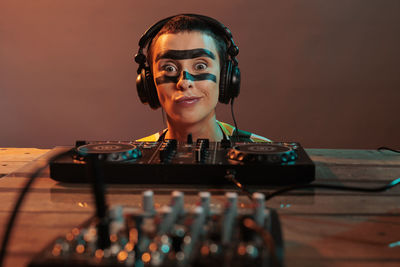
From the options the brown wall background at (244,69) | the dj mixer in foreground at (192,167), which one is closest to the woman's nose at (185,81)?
the dj mixer in foreground at (192,167)

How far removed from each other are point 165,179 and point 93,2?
7.31 feet

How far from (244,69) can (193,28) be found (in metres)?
1.44

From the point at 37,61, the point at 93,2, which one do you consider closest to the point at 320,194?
the point at 93,2

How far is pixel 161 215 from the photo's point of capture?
458 millimetres

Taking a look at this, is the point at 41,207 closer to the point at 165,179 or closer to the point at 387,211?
the point at 165,179

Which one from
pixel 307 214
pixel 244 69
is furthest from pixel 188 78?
pixel 244 69

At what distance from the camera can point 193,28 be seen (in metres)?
1.25

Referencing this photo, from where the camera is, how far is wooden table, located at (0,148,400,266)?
49cm

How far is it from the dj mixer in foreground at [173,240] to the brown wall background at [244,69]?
2.26 m

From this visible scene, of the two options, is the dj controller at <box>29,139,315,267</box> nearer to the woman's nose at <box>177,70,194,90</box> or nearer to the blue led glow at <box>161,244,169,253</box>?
the blue led glow at <box>161,244,169,253</box>

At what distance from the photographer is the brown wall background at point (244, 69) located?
2.58 metres

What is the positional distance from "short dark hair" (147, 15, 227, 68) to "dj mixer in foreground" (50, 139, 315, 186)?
0.52 metres

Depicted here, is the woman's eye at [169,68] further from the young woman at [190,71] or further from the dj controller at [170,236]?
the dj controller at [170,236]

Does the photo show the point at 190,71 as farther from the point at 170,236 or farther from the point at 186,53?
the point at 170,236
